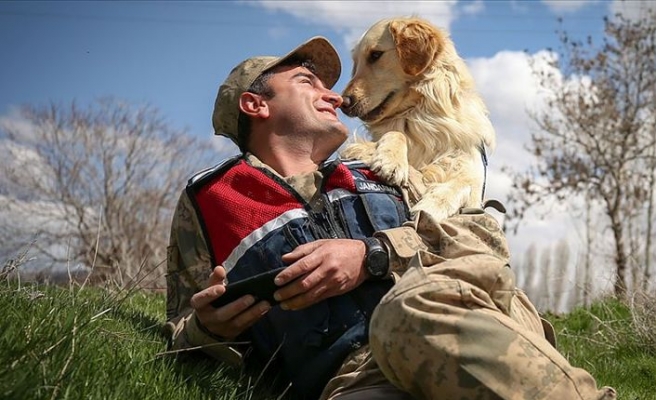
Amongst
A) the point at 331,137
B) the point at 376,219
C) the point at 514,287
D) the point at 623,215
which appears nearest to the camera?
the point at 514,287

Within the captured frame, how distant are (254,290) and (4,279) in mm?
1462

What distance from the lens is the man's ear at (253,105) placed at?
4.03 m

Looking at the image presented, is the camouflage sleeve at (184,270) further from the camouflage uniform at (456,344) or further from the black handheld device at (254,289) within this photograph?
the camouflage uniform at (456,344)

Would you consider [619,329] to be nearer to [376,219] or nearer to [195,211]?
[376,219]

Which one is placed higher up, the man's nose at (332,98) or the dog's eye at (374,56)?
the dog's eye at (374,56)

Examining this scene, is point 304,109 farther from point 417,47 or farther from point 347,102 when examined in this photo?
point 417,47

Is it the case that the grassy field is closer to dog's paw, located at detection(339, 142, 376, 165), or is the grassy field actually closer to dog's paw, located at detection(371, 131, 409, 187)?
dog's paw, located at detection(371, 131, 409, 187)

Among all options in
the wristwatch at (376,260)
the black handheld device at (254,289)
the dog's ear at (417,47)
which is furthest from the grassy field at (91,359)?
the dog's ear at (417,47)

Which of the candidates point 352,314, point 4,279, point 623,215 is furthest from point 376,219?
point 623,215

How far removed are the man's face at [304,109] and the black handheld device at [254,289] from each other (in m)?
1.22

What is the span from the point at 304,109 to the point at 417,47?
1.55m

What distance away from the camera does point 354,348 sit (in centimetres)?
303

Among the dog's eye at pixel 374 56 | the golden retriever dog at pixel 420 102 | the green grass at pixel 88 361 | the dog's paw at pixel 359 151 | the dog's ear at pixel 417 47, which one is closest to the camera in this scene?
the green grass at pixel 88 361

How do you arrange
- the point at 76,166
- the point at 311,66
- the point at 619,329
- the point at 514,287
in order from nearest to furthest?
the point at 514,287, the point at 311,66, the point at 619,329, the point at 76,166
